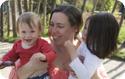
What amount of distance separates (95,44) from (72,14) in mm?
188

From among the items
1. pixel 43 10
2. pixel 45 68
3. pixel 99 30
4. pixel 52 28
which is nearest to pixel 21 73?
pixel 45 68

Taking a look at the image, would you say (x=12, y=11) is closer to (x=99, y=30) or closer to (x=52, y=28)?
(x=52, y=28)

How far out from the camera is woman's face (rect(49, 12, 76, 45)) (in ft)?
4.35

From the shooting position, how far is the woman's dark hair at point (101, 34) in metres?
1.24

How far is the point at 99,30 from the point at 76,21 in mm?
166

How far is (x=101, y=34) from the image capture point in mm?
1255

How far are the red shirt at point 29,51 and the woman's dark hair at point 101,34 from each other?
0.15m

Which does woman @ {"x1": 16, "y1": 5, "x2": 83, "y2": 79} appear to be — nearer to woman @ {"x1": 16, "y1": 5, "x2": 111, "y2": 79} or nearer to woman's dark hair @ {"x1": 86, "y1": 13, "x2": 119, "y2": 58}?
woman @ {"x1": 16, "y1": 5, "x2": 111, "y2": 79}

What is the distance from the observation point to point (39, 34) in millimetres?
1346

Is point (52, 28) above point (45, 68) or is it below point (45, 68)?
above

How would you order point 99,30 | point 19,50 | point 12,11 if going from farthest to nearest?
1. point 12,11
2. point 19,50
3. point 99,30

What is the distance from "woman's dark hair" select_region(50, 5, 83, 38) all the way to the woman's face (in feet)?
0.05

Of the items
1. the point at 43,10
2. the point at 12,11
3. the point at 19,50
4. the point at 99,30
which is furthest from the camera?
the point at 12,11

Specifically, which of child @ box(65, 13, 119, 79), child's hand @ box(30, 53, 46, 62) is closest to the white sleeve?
child @ box(65, 13, 119, 79)
